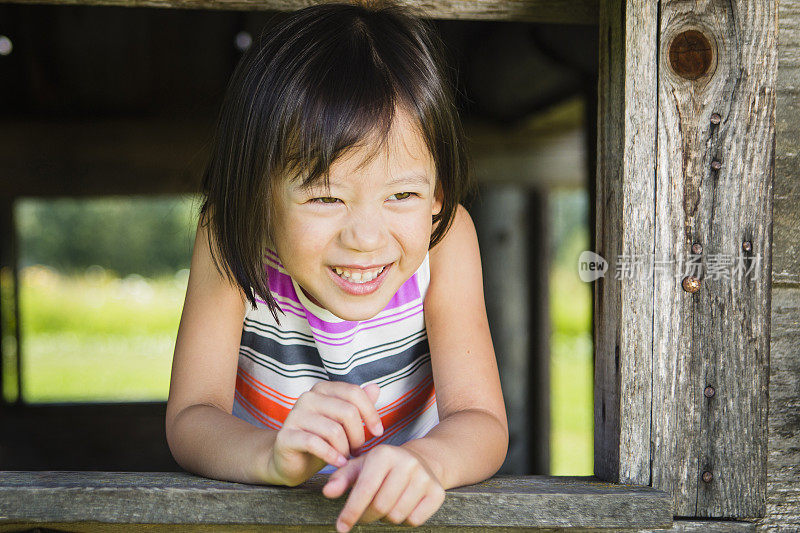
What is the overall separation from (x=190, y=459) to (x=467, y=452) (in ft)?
1.47

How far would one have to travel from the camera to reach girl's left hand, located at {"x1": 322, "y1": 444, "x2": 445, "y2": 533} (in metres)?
0.84

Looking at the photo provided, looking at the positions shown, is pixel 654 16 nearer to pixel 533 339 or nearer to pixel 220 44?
pixel 220 44

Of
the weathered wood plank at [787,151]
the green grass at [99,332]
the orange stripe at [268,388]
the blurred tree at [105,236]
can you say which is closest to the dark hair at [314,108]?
the orange stripe at [268,388]

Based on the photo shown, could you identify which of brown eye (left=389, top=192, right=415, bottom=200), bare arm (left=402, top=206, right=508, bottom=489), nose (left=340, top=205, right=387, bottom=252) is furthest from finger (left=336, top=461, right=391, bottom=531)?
brown eye (left=389, top=192, right=415, bottom=200)

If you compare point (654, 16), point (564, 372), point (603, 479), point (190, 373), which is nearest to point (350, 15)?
point (654, 16)

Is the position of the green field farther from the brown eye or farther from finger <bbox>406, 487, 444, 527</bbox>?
finger <bbox>406, 487, 444, 527</bbox>

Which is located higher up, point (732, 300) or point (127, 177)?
point (127, 177)

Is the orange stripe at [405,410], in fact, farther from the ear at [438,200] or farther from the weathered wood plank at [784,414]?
the weathered wood plank at [784,414]

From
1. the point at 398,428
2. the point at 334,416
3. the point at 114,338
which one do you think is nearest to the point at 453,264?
the point at 398,428

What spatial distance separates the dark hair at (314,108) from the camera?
1.12 m

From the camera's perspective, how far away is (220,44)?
14.3ft

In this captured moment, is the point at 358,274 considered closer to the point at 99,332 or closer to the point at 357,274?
the point at 357,274

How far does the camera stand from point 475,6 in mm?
1422

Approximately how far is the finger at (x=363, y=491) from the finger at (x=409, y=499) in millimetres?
34
